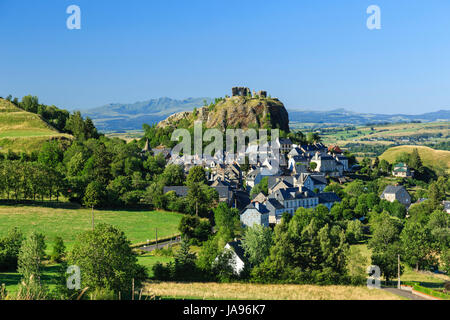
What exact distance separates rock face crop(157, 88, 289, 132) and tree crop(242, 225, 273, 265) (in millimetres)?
78641

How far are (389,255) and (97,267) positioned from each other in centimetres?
2504

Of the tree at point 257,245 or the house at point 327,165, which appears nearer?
the tree at point 257,245

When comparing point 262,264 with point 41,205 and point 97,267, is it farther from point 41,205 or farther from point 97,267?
point 41,205

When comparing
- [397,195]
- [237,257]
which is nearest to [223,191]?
[397,195]

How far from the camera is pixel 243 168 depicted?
87.2 m

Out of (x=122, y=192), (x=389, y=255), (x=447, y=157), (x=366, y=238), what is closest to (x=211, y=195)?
(x=122, y=192)

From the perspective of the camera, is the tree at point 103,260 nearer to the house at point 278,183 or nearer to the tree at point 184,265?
the tree at point 184,265

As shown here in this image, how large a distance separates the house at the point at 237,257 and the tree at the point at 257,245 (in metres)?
0.49

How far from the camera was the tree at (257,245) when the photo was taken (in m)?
35.8

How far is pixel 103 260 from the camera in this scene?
23781mm

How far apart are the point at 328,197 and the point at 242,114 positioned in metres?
58.5

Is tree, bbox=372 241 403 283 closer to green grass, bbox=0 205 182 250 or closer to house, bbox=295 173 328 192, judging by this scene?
green grass, bbox=0 205 182 250

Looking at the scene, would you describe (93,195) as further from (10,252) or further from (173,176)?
(10,252)

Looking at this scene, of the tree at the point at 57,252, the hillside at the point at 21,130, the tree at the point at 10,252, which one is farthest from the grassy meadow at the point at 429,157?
the tree at the point at 10,252
